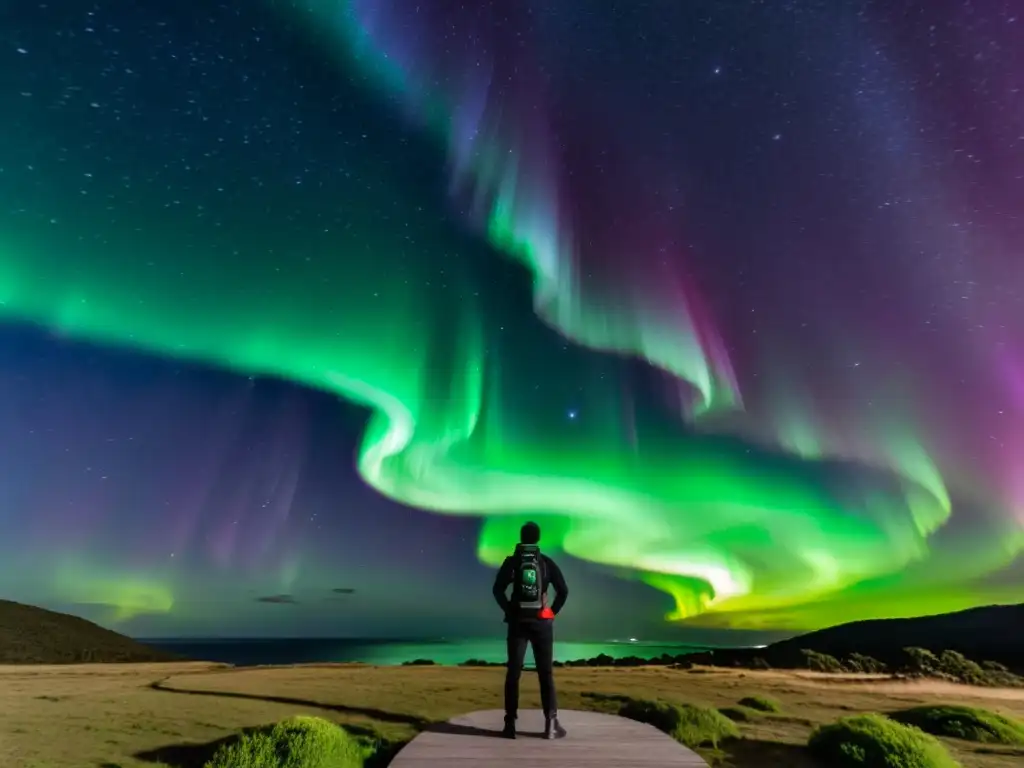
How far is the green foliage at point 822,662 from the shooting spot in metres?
43.7

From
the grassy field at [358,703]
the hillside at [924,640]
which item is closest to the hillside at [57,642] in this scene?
the grassy field at [358,703]

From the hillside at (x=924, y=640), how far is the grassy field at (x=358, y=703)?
7.74 metres

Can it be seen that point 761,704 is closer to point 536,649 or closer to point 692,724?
point 692,724

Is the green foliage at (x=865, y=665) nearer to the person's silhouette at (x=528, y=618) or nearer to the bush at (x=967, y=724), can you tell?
the bush at (x=967, y=724)

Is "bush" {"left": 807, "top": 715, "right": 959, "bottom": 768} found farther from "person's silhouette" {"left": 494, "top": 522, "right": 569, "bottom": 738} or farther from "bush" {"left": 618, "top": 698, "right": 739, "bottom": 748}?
"person's silhouette" {"left": 494, "top": 522, "right": 569, "bottom": 738}

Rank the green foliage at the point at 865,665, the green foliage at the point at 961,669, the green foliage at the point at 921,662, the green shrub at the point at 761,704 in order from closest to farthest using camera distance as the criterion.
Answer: the green shrub at the point at 761,704, the green foliage at the point at 921,662, the green foliage at the point at 961,669, the green foliage at the point at 865,665

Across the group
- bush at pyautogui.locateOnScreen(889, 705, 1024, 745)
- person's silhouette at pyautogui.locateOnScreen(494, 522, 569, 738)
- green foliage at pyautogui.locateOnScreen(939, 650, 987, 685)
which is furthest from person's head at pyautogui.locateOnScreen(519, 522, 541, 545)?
green foliage at pyautogui.locateOnScreen(939, 650, 987, 685)

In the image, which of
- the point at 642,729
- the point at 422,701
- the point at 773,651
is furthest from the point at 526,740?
the point at 773,651

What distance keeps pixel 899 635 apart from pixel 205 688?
191 feet

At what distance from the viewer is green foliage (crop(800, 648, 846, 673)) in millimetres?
43691

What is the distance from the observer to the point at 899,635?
63000mm

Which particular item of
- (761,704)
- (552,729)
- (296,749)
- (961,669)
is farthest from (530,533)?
(961,669)

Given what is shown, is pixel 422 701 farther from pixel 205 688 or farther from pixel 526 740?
pixel 526 740

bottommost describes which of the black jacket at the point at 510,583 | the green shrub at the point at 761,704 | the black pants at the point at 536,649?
the green shrub at the point at 761,704
